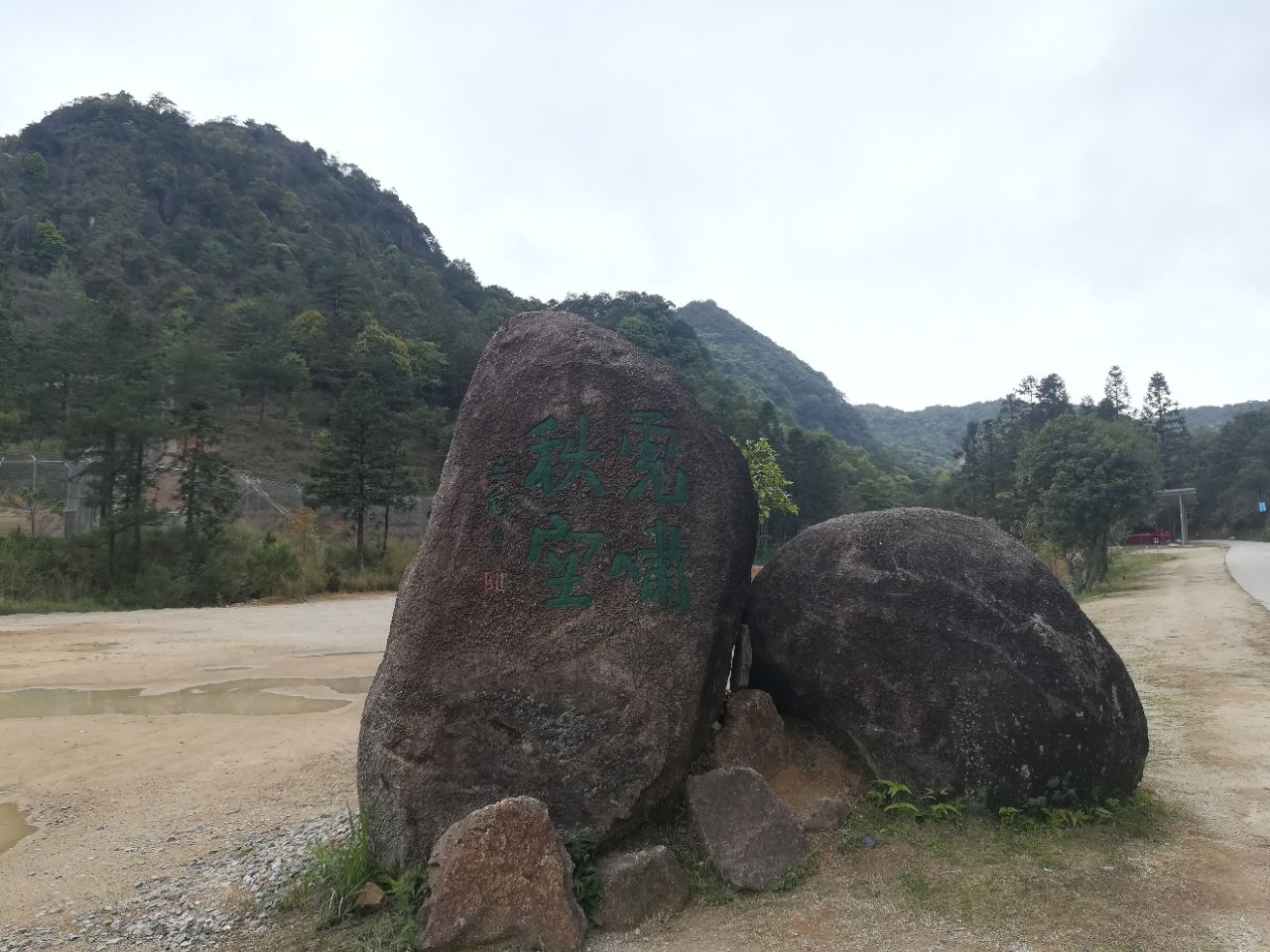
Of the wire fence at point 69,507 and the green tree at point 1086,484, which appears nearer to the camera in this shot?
the wire fence at point 69,507

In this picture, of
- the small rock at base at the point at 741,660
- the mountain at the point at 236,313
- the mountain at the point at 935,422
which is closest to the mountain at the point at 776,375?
the mountain at the point at 935,422

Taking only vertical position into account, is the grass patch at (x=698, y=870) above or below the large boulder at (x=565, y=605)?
below

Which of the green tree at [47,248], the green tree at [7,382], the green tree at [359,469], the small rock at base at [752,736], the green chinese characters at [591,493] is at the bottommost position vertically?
the small rock at base at [752,736]

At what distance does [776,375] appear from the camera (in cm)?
12500

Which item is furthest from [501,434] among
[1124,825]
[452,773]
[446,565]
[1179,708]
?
[1179,708]

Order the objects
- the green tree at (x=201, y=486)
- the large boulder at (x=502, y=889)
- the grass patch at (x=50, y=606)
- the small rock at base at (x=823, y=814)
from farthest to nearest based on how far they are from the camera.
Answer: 1. the green tree at (x=201, y=486)
2. the grass patch at (x=50, y=606)
3. the small rock at base at (x=823, y=814)
4. the large boulder at (x=502, y=889)

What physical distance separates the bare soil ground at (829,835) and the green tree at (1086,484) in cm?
1107

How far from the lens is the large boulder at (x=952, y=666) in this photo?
4559 mm

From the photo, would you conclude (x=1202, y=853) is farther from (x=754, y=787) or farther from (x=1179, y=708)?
(x=1179, y=708)

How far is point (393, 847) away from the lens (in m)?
4.20

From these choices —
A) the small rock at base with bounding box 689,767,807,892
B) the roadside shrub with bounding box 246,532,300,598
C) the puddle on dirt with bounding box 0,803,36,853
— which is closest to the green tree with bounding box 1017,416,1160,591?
the roadside shrub with bounding box 246,532,300,598

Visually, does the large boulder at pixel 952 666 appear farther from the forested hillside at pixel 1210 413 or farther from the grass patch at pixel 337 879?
the forested hillside at pixel 1210 413

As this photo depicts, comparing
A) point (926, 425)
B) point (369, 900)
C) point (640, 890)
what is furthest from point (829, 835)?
point (926, 425)

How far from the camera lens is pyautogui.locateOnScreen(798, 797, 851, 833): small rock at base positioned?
447 centimetres
